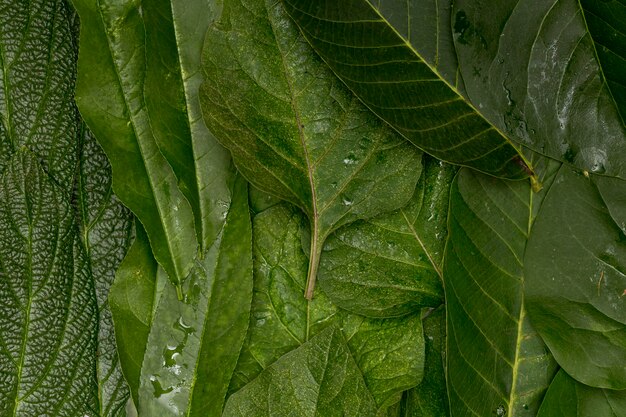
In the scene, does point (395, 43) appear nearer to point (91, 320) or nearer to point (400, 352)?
point (400, 352)

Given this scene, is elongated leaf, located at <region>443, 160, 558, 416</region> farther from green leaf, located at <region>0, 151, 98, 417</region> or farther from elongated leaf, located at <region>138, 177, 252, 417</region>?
green leaf, located at <region>0, 151, 98, 417</region>

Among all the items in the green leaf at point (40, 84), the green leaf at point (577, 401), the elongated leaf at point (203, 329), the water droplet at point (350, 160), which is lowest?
the green leaf at point (577, 401)

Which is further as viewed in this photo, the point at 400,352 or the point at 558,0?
the point at 400,352

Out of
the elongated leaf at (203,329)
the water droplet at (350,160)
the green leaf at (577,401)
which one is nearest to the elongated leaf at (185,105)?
the elongated leaf at (203,329)

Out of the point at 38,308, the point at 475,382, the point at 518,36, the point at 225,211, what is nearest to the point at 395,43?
the point at 518,36

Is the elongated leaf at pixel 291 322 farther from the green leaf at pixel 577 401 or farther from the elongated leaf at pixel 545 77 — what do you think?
the elongated leaf at pixel 545 77

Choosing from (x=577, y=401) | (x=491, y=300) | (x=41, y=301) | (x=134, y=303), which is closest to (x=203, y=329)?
(x=134, y=303)
